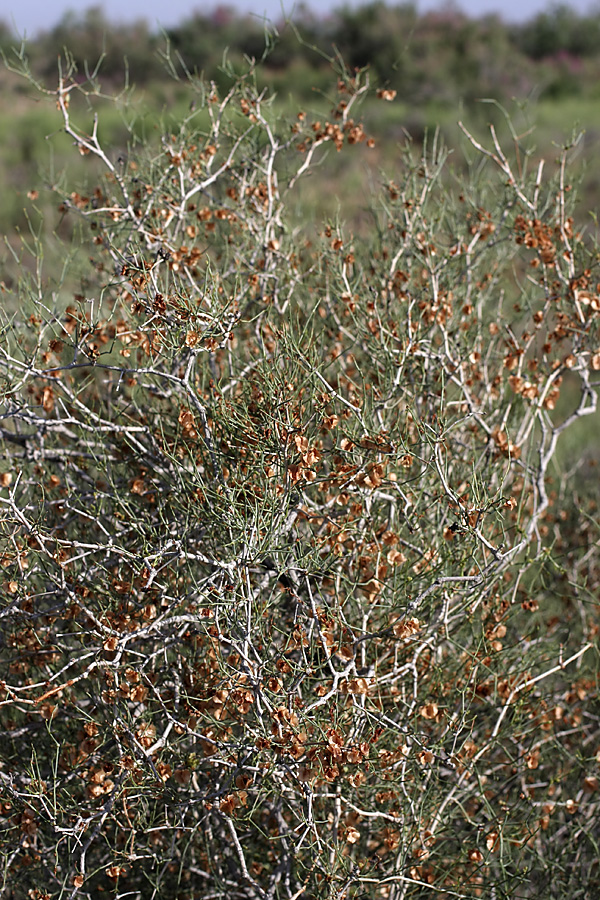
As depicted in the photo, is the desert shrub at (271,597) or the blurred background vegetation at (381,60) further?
the blurred background vegetation at (381,60)

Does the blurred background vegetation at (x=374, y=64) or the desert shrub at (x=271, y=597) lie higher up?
the desert shrub at (x=271, y=597)

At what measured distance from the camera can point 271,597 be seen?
1.96m

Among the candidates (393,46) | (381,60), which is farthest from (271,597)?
(393,46)

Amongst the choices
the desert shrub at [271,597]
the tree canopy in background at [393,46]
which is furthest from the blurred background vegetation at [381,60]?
the desert shrub at [271,597]

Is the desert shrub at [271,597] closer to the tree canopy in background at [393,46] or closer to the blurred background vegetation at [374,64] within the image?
the blurred background vegetation at [374,64]

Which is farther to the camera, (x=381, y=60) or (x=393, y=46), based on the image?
(x=393, y=46)

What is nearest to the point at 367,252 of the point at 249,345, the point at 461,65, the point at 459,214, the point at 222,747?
the point at 459,214

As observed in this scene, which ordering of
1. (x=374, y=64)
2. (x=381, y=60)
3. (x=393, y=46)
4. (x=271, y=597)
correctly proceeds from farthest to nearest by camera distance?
(x=393, y=46), (x=381, y=60), (x=374, y=64), (x=271, y=597)

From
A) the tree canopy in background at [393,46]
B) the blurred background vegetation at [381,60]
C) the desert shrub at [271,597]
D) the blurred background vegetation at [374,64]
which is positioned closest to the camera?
the desert shrub at [271,597]

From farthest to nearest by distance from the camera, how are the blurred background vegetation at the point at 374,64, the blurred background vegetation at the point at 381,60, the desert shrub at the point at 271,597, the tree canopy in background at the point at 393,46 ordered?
the tree canopy in background at the point at 393,46 → the blurred background vegetation at the point at 381,60 → the blurred background vegetation at the point at 374,64 → the desert shrub at the point at 271,597

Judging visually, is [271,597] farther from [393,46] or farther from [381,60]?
[393,46]

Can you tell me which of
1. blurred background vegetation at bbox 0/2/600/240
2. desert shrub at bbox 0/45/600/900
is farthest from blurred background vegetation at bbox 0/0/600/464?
desert shrub at bbox 0/45/600/900

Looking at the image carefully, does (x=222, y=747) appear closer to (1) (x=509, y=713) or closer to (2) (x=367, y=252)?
(1) (x=509, y=713)

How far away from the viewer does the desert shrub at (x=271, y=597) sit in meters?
1.89
